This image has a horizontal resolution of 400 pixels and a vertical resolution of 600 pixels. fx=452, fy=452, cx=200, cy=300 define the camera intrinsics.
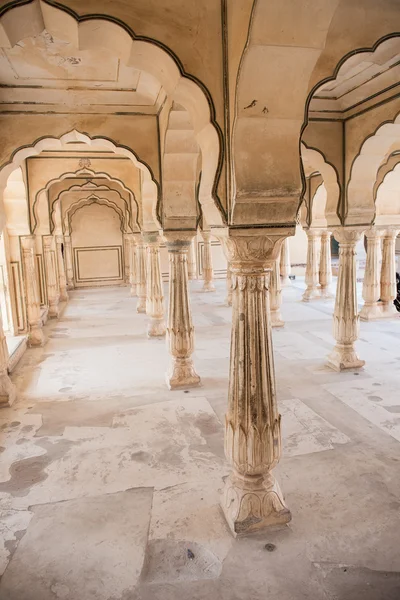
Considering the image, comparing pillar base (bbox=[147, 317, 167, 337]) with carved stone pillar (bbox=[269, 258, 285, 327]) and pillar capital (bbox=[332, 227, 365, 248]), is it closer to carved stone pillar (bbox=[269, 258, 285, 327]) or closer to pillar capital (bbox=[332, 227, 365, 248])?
carved stone pillar (bbox=[269, 258, 285, 327])

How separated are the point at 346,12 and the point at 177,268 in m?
3.52

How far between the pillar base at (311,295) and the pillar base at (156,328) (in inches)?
221

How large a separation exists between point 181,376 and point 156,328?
3205 mm

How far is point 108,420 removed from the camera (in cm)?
523

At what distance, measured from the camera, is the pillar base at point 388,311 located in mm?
10789

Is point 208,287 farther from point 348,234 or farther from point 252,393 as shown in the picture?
point 252,393

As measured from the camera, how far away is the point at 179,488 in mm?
3809

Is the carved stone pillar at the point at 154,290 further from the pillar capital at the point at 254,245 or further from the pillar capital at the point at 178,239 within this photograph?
the pillar capital at the point at 254,245

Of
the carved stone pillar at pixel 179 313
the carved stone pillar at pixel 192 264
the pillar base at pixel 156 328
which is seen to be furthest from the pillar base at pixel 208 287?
the carved stone pillar at pixel 179 313

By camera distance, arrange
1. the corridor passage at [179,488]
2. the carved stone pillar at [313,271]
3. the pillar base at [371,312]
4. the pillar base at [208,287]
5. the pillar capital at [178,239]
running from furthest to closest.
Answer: the pillar base at [208,287] → the carved stone pillar at [313,271] → the pillar base at [371,312] → the pillar capital at [178,239] → the corridor passage at [179,488]

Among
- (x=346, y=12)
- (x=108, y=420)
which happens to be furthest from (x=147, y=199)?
(x=346, y=12)

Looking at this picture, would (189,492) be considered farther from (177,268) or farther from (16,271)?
(16,271)

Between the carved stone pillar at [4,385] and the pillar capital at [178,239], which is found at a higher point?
the pillar capital at [178,239]

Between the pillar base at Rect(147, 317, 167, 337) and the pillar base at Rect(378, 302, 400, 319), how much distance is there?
17.4ft
